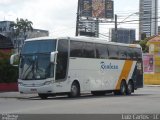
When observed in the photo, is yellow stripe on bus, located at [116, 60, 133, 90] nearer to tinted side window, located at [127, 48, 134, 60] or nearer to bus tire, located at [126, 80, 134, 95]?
tinted side window, located at [127, 48, 134, 60]

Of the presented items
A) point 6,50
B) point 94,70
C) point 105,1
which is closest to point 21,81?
point 94,70

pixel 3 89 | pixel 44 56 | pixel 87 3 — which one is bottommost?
pixel 3 89

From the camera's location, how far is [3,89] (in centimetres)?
3844

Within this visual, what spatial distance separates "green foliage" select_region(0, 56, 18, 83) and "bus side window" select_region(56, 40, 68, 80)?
11685 mm

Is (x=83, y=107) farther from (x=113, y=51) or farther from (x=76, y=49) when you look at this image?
(x=113, y=51)

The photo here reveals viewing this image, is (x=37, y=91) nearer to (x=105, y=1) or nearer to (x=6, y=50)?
(x=6, y=50)

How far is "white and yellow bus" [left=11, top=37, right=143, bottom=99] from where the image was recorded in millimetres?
27562

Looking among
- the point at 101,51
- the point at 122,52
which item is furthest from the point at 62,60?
the point at 122,52

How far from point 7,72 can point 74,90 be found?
36.9ft

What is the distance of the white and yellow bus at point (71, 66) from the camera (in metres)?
27.6

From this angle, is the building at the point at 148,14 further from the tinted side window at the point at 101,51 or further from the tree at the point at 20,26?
the tinted side window at the point at 101,51

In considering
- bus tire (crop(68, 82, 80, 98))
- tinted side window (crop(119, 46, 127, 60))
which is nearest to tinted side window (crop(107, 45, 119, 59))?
tinted side window (crop(119, 46, 127, 60))

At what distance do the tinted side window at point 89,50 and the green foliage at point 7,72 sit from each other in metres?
10.4

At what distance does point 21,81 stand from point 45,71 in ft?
5.61
